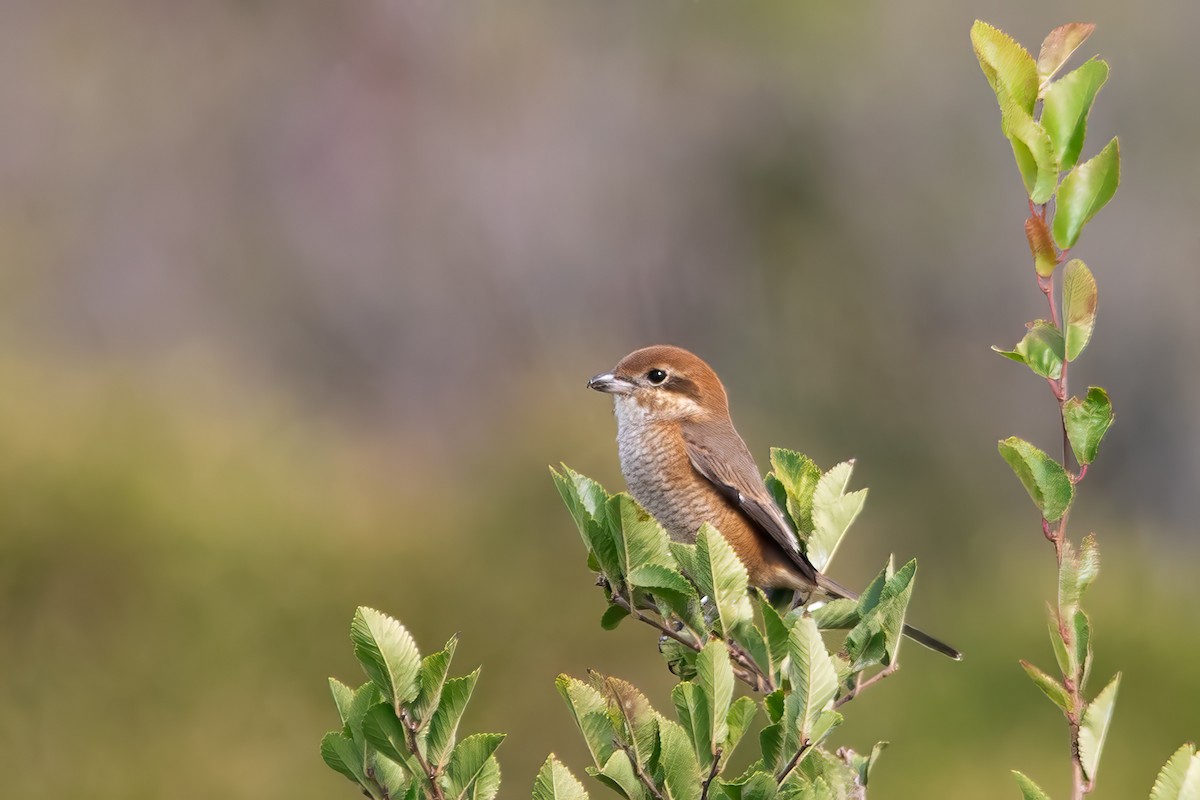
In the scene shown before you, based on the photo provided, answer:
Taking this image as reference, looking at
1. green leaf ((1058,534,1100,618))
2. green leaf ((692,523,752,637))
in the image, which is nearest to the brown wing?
green leaf ((692,523,752,637))

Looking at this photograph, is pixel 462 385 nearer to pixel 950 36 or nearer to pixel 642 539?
pixel 950 36

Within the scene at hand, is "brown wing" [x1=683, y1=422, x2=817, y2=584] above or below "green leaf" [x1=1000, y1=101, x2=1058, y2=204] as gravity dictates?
below

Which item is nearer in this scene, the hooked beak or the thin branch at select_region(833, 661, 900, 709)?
the thin branch at select_region(833, 661, 900, 709)

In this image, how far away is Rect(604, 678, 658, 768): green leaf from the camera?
1.71 meters

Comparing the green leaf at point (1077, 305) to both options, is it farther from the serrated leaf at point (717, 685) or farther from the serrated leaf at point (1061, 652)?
the serrated leaf at point (717, 685)

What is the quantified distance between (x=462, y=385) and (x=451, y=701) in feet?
49.6

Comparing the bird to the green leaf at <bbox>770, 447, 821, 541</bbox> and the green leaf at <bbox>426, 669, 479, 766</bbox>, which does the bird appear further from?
the green leaf at <bbox>426, 669, 479, 766</bbox>

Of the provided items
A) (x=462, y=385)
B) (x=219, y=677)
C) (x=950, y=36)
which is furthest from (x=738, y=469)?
(x=950, y=36)

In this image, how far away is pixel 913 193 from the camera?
18453 millimetres

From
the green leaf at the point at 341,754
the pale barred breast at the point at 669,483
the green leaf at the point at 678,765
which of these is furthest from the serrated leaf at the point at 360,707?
the pale barred breast at the point at 669,483

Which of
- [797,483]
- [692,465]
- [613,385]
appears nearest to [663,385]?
[613,385]

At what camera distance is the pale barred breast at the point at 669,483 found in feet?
10.9

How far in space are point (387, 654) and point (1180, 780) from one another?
0.87 meters

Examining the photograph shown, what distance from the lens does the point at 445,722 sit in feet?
5.67
